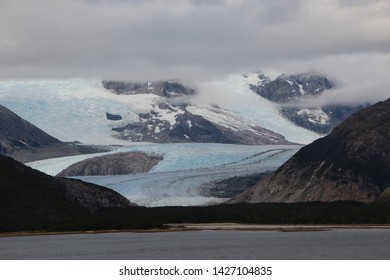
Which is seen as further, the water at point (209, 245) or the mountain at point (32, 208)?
the mountain at point (32, 208)

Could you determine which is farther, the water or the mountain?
the mountain

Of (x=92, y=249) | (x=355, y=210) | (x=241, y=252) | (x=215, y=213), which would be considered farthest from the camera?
(x=215, y=213)

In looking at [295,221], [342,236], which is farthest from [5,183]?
[342,236]

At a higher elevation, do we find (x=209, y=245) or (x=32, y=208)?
(x=32, y=208)

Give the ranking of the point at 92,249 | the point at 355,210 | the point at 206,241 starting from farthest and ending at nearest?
the point at 355,210 < the point at 206,241 < the point at 92,249

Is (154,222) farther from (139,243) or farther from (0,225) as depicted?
(139,243)

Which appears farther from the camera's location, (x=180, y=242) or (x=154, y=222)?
(x=154, y=222)

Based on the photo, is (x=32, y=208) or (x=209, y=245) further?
(x=32, y=208)

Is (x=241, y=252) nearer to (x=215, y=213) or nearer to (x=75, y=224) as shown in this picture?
(x=75, y=224)
